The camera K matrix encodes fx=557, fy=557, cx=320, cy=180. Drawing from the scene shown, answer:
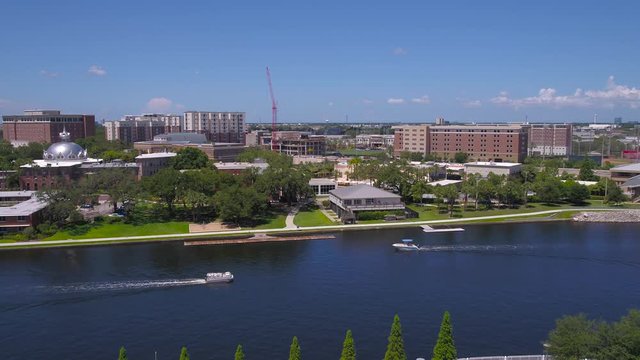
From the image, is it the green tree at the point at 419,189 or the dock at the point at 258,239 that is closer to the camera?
the dock at the point at 258,239

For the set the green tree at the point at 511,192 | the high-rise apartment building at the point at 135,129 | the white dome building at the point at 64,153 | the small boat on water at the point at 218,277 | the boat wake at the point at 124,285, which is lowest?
the boat wake at the point at 124,285

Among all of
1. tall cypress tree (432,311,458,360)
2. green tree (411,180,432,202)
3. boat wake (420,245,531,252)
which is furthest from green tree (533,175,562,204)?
tall cypress tree (432,311,458,360)

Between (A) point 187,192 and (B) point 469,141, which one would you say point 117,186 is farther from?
(B) point 469,141

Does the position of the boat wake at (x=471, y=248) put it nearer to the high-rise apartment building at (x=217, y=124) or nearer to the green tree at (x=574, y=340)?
the green tree at (x=574, y=340)

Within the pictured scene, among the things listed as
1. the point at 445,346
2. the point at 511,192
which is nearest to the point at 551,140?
the point at 511,192

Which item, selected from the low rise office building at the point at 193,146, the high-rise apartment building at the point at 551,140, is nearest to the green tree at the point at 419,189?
the low rise office building at the point at 193,146

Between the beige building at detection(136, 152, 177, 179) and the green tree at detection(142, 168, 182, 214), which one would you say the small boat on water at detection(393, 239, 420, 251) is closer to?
the green tree at detection(142, 168, 182, 214)

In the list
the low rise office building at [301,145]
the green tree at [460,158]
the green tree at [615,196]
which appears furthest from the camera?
the low rise office building at [301,145]
